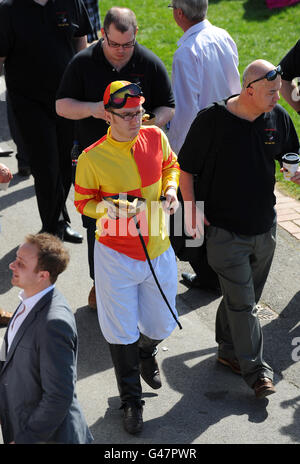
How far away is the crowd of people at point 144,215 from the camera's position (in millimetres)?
3486

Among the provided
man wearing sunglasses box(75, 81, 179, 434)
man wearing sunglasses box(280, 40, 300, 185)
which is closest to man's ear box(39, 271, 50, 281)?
man wearing sunglasses box(75, 81, 179, 434)

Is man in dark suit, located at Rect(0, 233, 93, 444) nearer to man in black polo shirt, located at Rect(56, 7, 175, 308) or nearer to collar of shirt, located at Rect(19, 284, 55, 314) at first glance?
collar of shirt, located at Rect(19, 284, 55, 314)

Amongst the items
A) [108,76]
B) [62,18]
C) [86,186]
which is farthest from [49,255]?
[62,18]

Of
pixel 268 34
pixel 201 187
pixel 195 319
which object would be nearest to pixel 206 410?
pixel 195 319

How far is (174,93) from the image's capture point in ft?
18.9

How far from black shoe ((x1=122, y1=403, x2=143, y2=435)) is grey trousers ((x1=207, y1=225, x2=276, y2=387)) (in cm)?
77

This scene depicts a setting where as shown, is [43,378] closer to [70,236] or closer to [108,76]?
[108,76]

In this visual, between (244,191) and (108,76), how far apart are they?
1339 mm

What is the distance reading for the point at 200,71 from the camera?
5.67 m

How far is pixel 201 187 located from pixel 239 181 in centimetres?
28

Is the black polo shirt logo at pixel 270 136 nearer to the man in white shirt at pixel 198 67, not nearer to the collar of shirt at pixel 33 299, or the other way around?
the man in white shirt at pixel 198 67

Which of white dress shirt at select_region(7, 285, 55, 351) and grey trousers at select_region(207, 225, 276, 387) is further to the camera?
grey trousers at select_region(207, 225, 276, 387)

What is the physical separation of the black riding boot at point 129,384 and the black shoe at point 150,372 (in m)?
0.29

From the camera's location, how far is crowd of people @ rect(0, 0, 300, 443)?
3.49 metres
